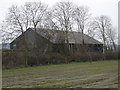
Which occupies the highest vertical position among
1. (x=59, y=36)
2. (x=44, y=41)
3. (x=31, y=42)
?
(x=59, y=36)

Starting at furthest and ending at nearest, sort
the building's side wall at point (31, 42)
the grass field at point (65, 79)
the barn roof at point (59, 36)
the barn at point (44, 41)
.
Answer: the barn roof at point (59, 36), the barn at point (44, 41), the building's side wall at point (31, 42), the grass field at point (65, 79)

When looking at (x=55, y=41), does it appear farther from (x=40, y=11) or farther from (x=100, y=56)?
(x=100, y=56)

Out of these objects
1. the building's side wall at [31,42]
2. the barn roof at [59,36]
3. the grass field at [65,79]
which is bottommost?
the grass field at [65,79]

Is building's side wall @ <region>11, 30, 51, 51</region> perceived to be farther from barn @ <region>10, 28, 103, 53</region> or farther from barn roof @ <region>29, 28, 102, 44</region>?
barn roof @ <region>29, 28, 102, 44</region>

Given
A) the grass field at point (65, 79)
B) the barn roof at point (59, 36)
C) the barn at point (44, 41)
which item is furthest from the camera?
the barn roof at point (59, 36)

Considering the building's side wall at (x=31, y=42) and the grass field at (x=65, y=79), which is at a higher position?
the building's side wall at (x=31, y=42)

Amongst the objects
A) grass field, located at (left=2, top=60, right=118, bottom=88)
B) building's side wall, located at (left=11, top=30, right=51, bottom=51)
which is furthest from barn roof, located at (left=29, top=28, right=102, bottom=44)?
grass field, located at (left=2, top=60, right=118, bottom=88)

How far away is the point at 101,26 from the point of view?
53688mm

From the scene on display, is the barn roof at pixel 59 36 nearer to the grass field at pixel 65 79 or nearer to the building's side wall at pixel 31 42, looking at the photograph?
the building's side wall at pixel 31 42

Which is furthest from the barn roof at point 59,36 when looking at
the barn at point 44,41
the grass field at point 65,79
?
the grass field at point 65,79

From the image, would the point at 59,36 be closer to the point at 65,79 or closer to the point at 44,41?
the point at 44,41

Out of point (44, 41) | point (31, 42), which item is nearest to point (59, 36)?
point (44, 41)

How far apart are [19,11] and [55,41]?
9472 mm

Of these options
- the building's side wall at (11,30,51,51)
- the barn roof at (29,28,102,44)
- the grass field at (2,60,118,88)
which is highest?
the barn roof at (29,28,102,44)
